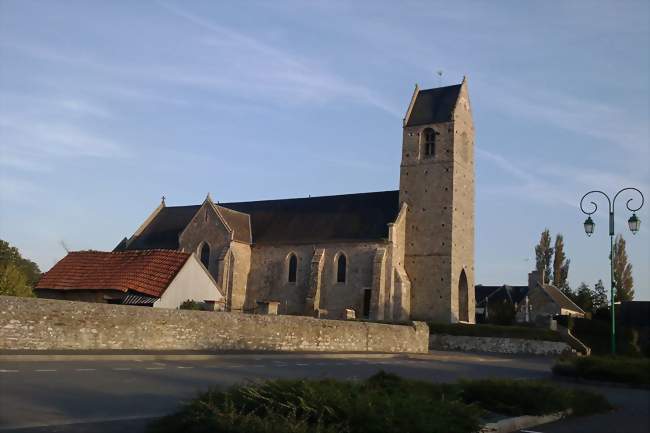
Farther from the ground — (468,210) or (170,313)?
(468,210)

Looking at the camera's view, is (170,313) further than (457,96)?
No

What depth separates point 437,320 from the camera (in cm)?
4716

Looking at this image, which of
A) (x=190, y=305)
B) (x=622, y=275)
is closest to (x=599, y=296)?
(x=622, y=275)

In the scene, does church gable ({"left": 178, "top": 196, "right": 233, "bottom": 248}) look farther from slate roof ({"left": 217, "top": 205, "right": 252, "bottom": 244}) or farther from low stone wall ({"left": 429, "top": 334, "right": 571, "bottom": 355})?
low stone wall ({"left": 429, "top": 334, "right": 571, "bottom": 355})

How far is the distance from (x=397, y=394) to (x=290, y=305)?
4226 cm

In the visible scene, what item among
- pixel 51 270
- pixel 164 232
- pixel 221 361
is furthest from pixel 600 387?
pixel 164 232

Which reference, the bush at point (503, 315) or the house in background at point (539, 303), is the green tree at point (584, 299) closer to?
the house in background at point (539, 303)

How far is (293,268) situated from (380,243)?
7763mm

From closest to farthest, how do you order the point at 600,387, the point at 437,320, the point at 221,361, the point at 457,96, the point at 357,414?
the point at 357,414 < the point at 600,387 < the point at 221,361 < the point at 437,320 < the point at 457,96

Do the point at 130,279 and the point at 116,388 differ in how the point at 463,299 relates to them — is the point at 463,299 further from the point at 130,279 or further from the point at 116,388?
the point at 116,388

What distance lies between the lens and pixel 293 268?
171 ft

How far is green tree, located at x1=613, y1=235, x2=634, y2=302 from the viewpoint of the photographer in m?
73.4

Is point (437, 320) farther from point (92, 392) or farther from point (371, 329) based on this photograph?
point (92, 392)

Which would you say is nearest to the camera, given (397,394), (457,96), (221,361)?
(397,394)
